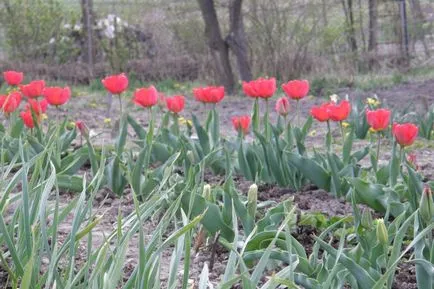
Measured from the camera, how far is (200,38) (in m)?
13.3

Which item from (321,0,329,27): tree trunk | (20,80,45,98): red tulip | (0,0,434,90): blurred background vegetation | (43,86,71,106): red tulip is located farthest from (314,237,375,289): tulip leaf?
(321,0,329,27): tree trunk

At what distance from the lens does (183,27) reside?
13359 millimetres

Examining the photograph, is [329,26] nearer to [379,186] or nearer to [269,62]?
[269,62]

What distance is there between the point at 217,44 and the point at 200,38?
2.47m

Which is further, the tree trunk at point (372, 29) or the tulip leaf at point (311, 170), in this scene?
the tree trunk at point (372, 29)

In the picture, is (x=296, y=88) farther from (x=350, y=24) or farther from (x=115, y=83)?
(x=350, y=24)

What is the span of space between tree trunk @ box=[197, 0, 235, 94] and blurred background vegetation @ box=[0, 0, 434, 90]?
2.80 ft

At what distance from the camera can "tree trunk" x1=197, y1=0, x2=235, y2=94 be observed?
10734 millimetres

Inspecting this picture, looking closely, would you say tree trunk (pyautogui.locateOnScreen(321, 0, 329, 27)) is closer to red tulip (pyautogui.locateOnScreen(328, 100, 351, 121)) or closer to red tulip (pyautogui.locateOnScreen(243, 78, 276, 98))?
red tulip (pyautogui.locateOnScreen(243, 78, 276, 98))

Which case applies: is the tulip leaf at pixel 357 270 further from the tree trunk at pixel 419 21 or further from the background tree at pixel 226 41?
the tree trunk at pixel 419 21

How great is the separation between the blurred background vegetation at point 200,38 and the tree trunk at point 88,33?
0.02 meters

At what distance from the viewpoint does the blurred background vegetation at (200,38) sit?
12141 millimetres

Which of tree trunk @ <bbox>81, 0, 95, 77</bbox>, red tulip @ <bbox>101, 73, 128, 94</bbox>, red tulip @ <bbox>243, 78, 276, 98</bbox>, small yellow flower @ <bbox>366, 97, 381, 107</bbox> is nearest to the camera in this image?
red tulip @ <bbox>243, 78, 276, 98</bbox>

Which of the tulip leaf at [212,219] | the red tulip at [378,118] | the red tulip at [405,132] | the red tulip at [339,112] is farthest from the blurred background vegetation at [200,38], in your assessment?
the tulip leaf at [212,219]
